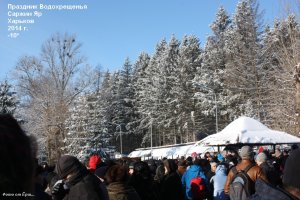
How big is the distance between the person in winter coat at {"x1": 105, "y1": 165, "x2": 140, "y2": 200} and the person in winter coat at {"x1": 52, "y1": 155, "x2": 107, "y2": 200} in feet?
3.42

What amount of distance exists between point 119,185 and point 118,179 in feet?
0.23

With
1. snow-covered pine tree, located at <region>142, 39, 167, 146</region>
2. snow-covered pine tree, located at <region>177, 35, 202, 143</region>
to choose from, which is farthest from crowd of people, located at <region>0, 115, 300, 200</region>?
snow-covered pine tree, located at <region>142, 39, 167, 146</region>

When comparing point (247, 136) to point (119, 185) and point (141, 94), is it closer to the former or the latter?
point (119, 185)

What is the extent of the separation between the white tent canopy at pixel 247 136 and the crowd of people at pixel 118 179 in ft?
13.4

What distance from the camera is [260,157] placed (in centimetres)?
861

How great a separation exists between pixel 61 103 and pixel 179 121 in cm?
2747

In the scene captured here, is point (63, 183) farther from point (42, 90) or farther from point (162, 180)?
point (42, 90)

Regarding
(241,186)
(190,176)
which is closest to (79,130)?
(190,176)

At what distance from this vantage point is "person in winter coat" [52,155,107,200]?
4125 mm

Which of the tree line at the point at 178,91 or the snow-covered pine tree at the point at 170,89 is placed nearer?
the tree line at the point at 178,91

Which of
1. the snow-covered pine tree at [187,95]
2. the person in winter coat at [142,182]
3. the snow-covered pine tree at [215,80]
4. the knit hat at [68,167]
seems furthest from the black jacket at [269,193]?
the snow-covered pine tree at [187,95]

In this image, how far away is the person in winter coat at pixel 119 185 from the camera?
5.29 m

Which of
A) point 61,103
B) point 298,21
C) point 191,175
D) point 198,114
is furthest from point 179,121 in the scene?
point 191,175

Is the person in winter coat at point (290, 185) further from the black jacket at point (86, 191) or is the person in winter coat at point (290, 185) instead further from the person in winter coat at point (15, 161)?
the black jacket at point (86, 191)
